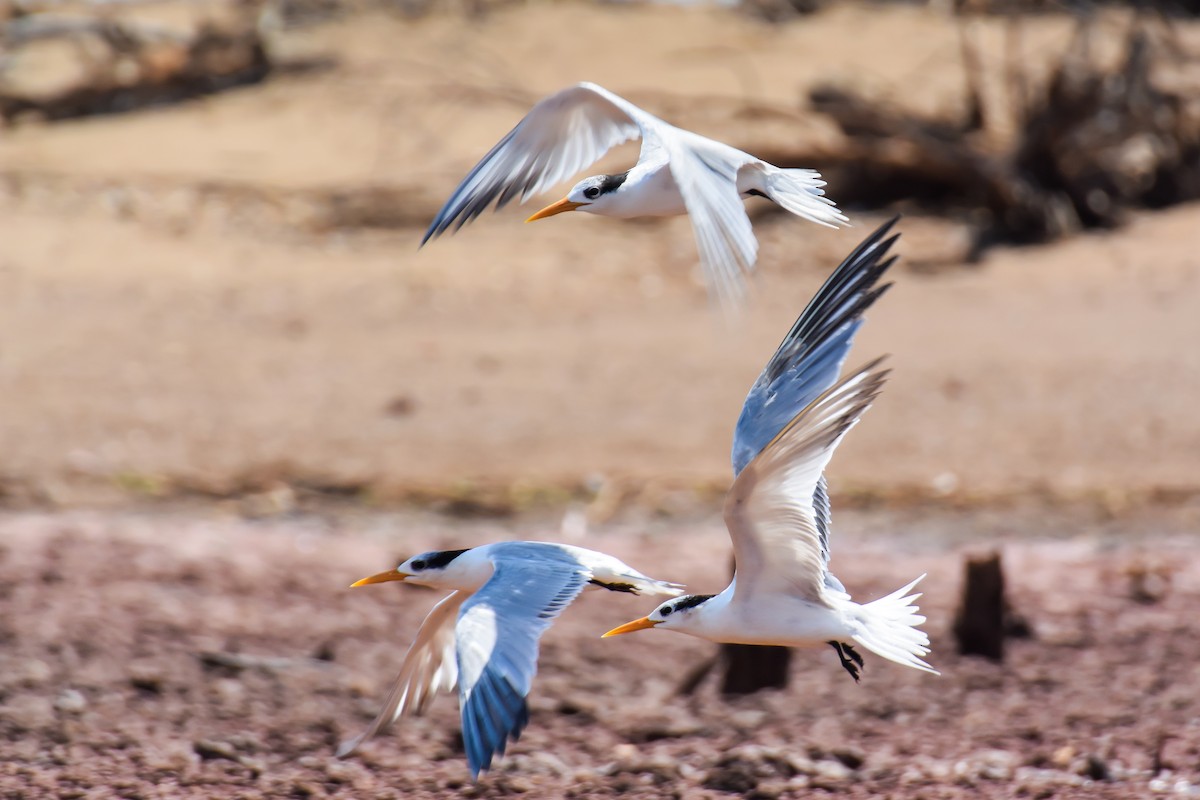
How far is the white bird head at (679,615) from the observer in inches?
168

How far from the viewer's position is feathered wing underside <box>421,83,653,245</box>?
474cm

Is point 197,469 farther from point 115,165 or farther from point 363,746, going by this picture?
point 115,165

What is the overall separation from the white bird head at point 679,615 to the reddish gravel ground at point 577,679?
37.1 inches

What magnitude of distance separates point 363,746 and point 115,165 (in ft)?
30.6

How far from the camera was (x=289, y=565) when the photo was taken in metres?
7.86

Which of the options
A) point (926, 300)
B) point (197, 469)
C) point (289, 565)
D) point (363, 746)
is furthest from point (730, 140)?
point (363, 746)

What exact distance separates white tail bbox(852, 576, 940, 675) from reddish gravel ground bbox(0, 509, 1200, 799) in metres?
0.99

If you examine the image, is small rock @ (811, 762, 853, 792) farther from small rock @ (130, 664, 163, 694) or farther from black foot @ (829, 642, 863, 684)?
small rock @ (130, 664, 163, 694)

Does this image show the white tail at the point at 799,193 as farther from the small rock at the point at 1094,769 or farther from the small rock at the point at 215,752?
the small rock at the point at 215,752

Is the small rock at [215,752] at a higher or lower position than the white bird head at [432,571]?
lower

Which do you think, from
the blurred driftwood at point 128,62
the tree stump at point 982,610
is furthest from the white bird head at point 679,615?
the blurred driftwood at point 128,62

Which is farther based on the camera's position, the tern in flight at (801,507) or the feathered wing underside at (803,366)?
the feathered wing underside at (803,366)

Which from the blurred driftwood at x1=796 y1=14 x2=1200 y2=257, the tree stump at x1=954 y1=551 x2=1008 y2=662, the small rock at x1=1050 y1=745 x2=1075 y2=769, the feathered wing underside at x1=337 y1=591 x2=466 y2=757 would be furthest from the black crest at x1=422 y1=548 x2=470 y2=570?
the blurred driftwood at x1=796 y1=14 x2=1200 y2=257

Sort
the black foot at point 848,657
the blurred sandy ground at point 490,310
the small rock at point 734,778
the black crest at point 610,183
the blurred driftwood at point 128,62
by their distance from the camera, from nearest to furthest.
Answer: the black foot at point 848,657, the black crest at point 610,183, the small rock at point 734,778, the blurred sandy ground at point 490,310, the blurred driftwood at point 128,62
